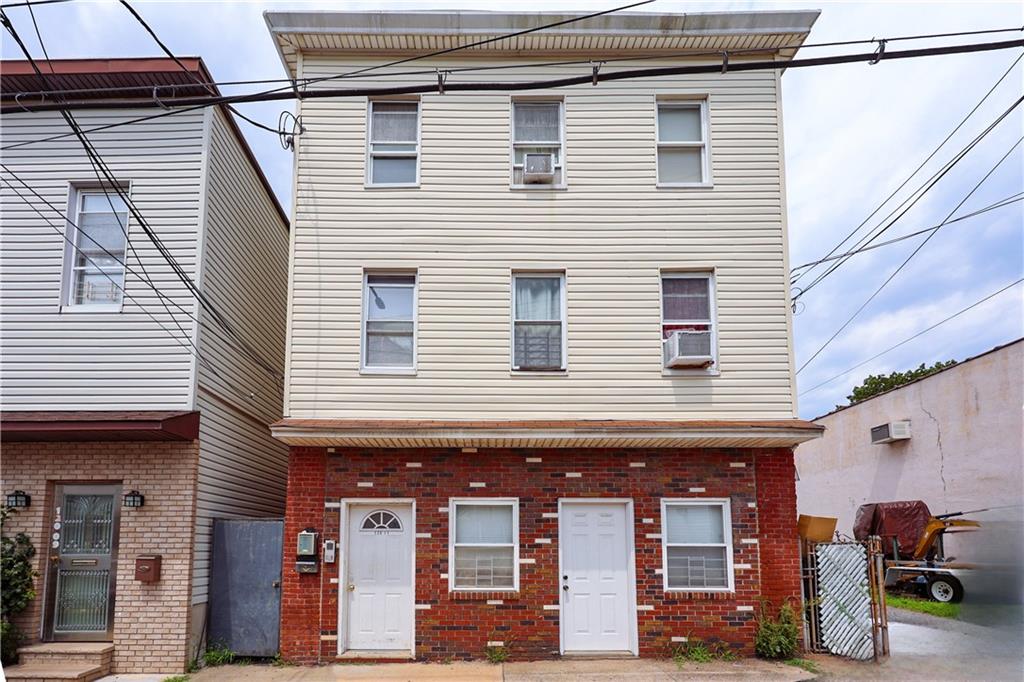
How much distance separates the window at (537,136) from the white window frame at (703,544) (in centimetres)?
490

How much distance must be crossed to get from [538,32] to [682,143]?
8.74 ft

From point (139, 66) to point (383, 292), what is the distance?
4.49 meters

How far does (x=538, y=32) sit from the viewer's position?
37.1 ft

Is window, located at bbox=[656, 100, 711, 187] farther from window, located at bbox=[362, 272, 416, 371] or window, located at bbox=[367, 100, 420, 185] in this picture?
window, located at bbox=[362, 272, 416, 371]

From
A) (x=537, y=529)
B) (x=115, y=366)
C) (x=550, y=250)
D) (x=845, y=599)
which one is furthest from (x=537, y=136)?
(x=845, y=599)

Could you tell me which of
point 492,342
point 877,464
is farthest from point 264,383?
point 877,464

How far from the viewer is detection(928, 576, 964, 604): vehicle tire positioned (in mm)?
14648

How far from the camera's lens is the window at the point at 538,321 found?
11.1 m

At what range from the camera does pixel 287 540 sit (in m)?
10.6

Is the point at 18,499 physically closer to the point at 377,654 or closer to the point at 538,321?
the point at 377,654

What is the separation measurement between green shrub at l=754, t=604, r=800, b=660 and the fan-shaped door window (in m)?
5.06

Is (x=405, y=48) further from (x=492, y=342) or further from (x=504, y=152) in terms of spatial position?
(x=492, y=342)

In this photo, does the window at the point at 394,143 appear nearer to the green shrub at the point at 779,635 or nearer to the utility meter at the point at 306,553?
the utility meter at the point at 306,553

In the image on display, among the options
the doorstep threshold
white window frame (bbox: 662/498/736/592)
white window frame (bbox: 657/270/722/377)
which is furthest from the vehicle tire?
the doorstep threshold
